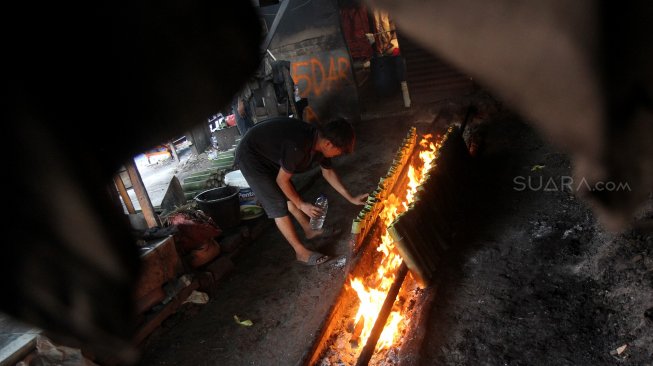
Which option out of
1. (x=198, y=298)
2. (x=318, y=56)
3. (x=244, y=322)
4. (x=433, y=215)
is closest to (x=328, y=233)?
(x=433, y=215)

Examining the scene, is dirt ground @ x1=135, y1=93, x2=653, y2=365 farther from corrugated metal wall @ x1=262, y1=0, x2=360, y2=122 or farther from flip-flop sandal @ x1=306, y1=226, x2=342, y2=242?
corrugated metal wall @ x1=262, y1=0, x2=360, y2=122

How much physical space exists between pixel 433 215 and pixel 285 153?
215cm

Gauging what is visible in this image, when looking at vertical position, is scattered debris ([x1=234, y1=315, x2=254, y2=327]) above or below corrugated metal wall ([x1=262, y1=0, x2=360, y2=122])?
below

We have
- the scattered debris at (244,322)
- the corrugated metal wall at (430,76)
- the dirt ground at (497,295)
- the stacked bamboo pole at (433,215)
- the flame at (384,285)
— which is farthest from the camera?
the corrugated metal wall at (430,76)

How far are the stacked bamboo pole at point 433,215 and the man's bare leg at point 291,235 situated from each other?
68.0 inches

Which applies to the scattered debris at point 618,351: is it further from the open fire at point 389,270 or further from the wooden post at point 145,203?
the wooden post at point 145,203

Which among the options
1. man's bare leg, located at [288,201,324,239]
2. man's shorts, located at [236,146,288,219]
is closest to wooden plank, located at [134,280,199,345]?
man's shorts, located at [236,146,288,219]

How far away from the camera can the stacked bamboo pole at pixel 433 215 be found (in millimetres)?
4379

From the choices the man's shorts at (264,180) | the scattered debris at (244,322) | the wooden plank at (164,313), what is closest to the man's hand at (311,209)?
the man's shorts at (264,180)

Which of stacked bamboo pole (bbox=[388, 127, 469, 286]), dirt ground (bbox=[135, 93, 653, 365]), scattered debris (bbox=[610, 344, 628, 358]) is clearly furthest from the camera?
stacked bamboo pole (bbox=[388, 127, 469, 286])

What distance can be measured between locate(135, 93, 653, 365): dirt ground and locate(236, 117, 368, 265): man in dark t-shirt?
1.01m

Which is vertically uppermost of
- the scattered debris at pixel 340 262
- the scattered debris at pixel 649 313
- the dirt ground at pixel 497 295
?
the scattered debris at pixel 649 313

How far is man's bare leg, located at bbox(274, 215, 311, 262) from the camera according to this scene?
5.45 metres

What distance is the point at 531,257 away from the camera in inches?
181
